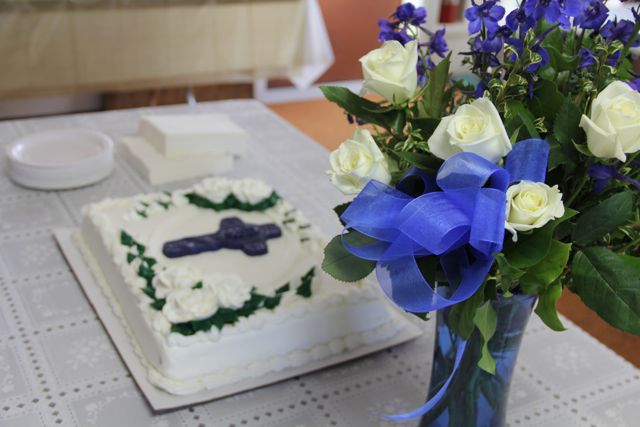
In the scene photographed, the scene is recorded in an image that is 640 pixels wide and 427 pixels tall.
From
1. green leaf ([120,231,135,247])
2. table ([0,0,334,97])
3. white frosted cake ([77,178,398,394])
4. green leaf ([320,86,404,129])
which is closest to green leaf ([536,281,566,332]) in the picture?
green leaf ([320,86,404,129])

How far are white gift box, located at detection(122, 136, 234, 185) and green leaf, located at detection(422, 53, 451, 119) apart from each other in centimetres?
90

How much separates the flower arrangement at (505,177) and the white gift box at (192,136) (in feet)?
2.94

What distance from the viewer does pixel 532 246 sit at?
2.10ft

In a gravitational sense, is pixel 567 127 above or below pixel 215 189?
above

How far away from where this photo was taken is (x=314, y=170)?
5.39ft

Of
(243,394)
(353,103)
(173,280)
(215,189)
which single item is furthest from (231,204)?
(353,103)

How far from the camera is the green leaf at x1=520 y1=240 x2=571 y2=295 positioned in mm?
639

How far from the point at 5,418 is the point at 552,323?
64 centimetres

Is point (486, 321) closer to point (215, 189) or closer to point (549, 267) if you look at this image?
point (549, 267)

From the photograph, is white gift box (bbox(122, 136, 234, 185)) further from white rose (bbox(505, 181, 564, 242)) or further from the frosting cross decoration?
white rose (bbox(505, 181, 564, 242))

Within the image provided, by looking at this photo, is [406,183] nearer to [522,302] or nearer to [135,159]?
[522,302]

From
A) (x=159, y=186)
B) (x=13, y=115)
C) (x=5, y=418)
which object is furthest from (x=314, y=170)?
(x=13, y=115)

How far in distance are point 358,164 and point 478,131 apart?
0.11 meters

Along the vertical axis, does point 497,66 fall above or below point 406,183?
above
